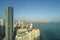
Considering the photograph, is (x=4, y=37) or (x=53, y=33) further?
(x=4, y=37)

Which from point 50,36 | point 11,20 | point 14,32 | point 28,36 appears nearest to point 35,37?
point 28,36

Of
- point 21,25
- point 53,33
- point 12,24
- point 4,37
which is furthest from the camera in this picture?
point 21,25

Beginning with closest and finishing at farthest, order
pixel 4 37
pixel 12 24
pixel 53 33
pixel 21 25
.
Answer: pixel 53 33
pixel 4 37
pixel 12 24
pixel 21 25

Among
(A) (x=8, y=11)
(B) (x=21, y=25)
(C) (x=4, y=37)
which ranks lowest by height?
(C) (x=4, y=37)

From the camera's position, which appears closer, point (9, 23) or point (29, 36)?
point (29, 36)

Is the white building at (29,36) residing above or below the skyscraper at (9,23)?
below

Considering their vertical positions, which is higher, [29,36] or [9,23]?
[9,23]

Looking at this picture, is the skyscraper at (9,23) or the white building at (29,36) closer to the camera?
the white building at (29,36)

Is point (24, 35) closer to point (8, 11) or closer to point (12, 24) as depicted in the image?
point (12, 24)

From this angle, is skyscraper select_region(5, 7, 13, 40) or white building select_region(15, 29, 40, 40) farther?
skyscraper select_region(5, 7, 13, 40)

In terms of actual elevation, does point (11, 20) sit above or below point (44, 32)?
above

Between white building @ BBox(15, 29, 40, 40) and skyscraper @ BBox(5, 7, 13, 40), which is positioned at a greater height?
skyscraper @ BBox(5, 7, 13, 40)
